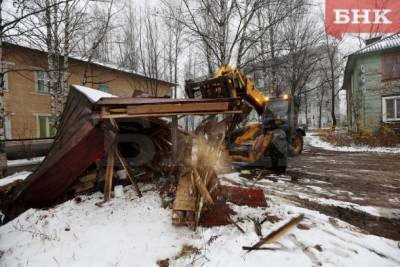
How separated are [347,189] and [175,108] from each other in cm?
477

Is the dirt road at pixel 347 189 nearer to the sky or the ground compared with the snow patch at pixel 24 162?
nearer to the ground

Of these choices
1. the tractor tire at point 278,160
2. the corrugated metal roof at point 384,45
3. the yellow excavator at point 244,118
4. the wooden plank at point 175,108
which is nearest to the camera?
the wooden plank at point 175,108

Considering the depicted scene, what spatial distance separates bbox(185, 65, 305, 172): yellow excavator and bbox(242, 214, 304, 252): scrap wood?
8.24 feet

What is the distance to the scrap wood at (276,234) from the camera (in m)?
2.81

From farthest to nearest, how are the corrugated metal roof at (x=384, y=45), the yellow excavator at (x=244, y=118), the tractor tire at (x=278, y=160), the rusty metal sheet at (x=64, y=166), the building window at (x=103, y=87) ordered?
the building window at (x=103, y=87) → the corrugated metal roof at (x=384, y=45) → the tractor tire at (x=278, y=160) → the yellow excavator at (x=244, y=118) → the rusty metal sheet at (x=64, y=166)

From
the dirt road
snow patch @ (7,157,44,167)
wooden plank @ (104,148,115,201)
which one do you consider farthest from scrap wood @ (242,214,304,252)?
snow patch @ (7,157,44,167)

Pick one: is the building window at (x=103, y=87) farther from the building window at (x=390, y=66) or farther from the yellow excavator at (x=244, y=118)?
the building window at (x=390, y=66)

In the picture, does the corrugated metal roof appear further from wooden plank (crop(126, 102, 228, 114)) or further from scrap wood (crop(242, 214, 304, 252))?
scrap wood (crop(242, 214, 304, 252))

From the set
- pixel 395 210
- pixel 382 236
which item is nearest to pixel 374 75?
pixel 395 210

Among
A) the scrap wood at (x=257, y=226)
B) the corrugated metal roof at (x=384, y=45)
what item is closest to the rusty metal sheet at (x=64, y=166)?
the scrap wood at (x=257, y=226)

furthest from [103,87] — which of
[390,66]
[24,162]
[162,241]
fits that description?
[390,66]

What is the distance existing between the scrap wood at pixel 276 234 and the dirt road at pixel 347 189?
2.95 ft

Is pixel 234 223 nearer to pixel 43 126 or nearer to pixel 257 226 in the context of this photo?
pixel 257 226

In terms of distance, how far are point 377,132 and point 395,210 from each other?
12.4 meters
